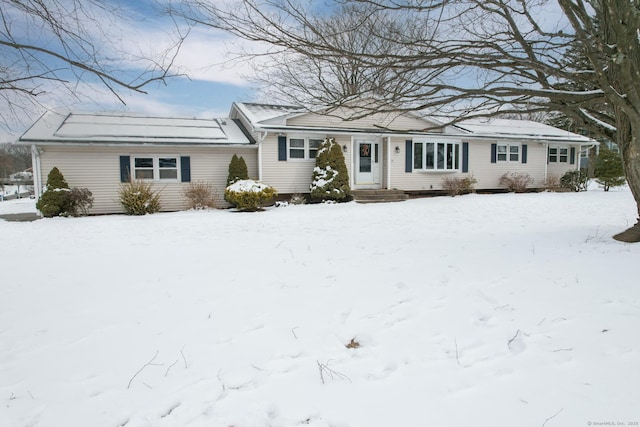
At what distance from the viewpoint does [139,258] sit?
5.70 m

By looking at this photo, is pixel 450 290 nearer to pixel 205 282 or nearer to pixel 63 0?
pixel 205 282

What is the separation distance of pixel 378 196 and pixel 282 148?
447cm

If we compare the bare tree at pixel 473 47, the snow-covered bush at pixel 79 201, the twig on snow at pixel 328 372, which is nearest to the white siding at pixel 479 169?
the bare tree at pixel 473 47

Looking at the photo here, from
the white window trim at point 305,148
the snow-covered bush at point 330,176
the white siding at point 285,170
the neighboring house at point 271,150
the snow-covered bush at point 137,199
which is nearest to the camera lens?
the snow-covered bush at point 137,199

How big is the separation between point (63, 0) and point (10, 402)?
3579 millimetres

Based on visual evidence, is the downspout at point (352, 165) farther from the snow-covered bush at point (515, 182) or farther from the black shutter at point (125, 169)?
the black shutter at point (125, 169)

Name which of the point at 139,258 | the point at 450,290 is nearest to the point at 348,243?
the point at 450,290

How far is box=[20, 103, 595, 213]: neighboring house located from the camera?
511 inches

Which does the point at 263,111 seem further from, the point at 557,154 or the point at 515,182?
the point at 557,154

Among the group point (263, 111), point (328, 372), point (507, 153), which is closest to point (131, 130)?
point (263, 111)

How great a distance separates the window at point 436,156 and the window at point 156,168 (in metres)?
10.4

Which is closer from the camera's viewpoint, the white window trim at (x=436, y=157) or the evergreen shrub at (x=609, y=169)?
Answer: the white window trim at (x=436, y=157)

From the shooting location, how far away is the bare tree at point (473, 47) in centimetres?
445

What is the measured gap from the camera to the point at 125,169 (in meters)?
13.5
